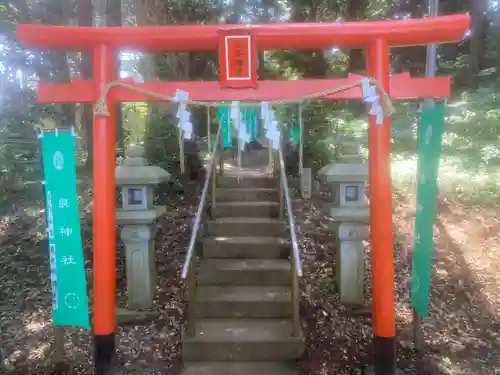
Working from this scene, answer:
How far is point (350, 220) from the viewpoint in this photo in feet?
19.0

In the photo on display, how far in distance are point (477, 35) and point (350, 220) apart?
9.22 m

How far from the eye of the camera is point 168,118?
29.3ft

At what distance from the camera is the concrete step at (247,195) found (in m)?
7.32

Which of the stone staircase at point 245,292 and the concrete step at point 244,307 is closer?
the stone staircase at point 245,292

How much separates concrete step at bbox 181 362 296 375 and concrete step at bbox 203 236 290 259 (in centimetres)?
175

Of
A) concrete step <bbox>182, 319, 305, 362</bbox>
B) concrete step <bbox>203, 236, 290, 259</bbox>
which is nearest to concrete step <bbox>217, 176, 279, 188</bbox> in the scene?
concrete step <bbox>203, 236, 290, 259</bbox>

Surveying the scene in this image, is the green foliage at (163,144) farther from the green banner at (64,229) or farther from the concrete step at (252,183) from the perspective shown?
the green banner at (64,229)

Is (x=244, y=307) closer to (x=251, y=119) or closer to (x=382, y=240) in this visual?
(x=382, y=240)

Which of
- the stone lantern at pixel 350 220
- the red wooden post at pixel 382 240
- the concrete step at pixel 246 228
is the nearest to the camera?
the red wooden post at pixel 382 240

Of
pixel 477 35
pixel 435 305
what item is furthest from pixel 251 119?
pixel 477 35

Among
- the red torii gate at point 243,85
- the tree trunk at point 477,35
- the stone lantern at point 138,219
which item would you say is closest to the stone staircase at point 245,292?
the stone lantern at point 138,219

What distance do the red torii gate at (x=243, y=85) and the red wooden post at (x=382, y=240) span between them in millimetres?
10

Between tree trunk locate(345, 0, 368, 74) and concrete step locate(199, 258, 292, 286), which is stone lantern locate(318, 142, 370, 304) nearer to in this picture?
concrete step locate(199, 258, 292, 286)

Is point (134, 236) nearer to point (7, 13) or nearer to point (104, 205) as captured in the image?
point (104, 205)
